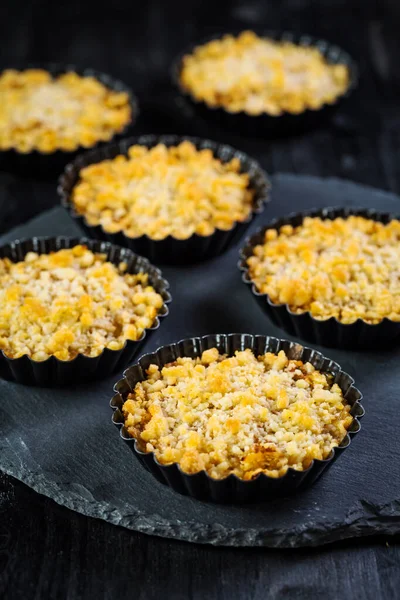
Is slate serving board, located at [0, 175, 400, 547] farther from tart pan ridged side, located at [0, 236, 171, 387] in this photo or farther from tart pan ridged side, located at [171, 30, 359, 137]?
tart pan ridged side, located at [171, 30, 359, 137]

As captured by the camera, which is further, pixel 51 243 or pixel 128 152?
pixel 128 152

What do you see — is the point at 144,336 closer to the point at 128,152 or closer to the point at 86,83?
the point at 128,152

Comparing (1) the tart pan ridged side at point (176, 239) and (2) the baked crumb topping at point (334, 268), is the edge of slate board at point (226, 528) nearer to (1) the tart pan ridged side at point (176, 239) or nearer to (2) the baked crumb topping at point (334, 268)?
(2) the baked crumb topping at point (334, 268)

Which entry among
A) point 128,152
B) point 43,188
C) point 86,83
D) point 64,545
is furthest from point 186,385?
point 86,83

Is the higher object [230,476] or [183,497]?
[230,476]

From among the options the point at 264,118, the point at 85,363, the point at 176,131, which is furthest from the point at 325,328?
the point at 176,131

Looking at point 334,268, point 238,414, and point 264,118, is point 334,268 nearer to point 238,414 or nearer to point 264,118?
point 238,414

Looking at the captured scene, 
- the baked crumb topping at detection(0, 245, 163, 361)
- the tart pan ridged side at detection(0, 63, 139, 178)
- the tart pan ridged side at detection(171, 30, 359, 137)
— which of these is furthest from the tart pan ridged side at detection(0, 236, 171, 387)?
the tart pan ridged side at detection(171, 30, 359, 137)
